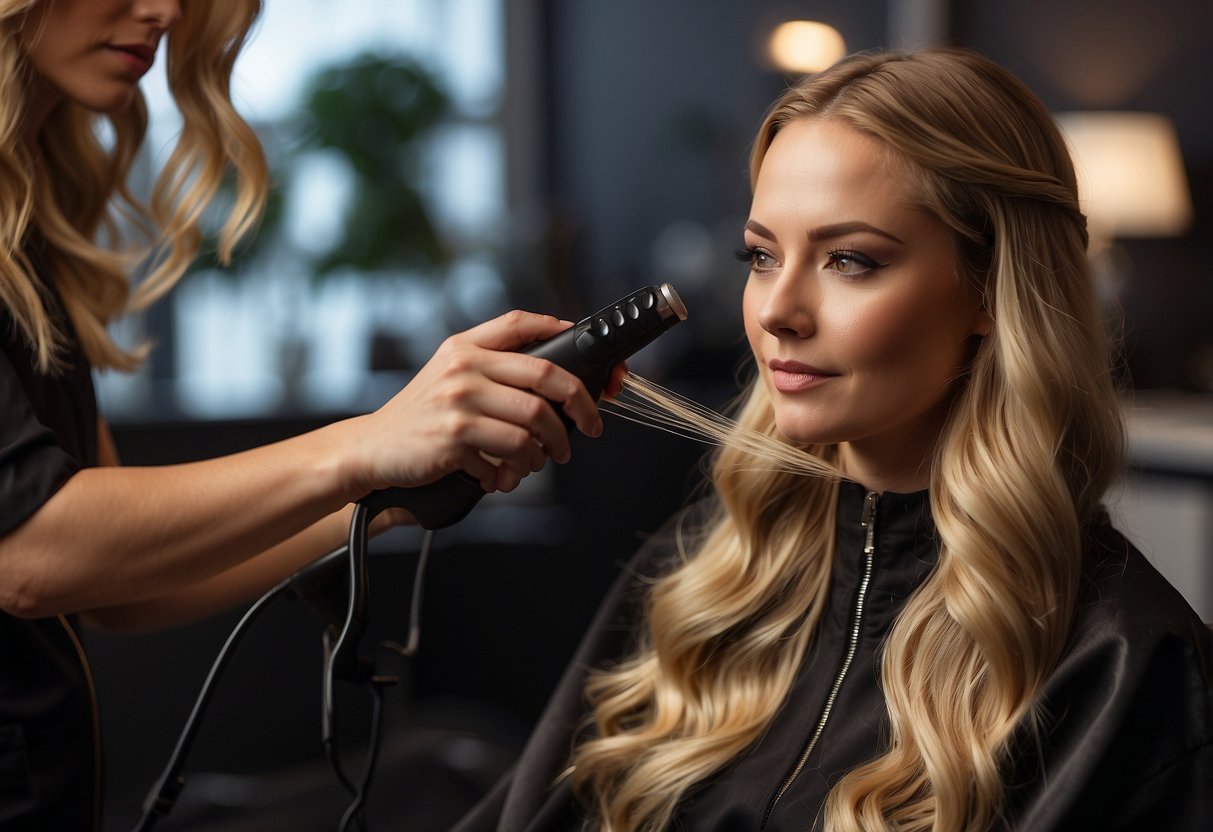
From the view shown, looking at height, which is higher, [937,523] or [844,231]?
[844,231]

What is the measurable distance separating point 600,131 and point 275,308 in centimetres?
199

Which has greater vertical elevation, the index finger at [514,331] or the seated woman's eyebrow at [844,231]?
the seated woman's eyebrow at [844,231]

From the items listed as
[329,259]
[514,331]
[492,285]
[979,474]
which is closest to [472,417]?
[514,331]

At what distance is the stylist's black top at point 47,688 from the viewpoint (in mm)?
1109

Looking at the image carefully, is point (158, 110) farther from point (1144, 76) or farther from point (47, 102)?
point (47, 102)

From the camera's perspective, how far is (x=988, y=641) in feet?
3.44

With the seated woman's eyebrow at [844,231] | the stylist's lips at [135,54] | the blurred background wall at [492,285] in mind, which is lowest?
the blurred background wall at [492,285]

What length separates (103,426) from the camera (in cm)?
144

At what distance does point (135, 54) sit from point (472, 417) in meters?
0.53

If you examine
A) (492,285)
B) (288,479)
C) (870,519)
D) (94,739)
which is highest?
(288,479)

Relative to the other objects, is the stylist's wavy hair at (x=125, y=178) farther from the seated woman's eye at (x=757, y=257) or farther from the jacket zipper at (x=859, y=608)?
the jacket zipper at (x=859, y=608)

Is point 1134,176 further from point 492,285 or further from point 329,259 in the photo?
point 329,259

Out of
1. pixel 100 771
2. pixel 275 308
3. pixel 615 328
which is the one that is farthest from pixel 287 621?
pixel 275 308

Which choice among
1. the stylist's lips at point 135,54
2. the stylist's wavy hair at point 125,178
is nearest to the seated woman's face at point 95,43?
the stylist's lips at point 135,54
